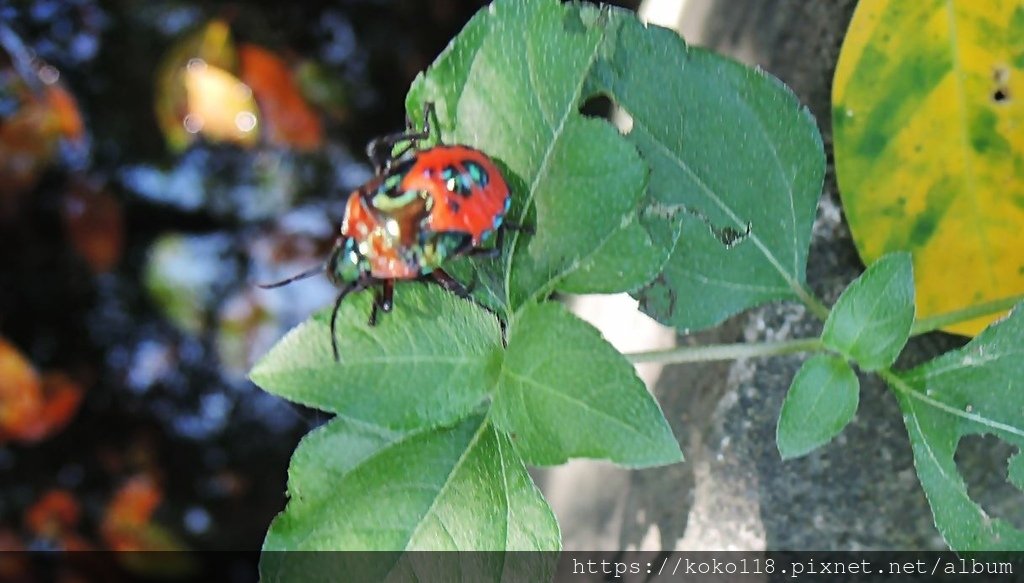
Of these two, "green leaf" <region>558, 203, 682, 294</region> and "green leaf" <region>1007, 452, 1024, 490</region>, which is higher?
"green leaf" <region>558, 203, 682, 294</region>

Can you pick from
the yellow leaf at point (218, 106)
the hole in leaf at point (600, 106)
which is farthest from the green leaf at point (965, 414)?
the yellow leaf at point (218, 106)

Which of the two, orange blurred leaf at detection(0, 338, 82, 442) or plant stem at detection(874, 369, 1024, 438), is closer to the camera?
plant stem at detection(874, 369, 1024, 438)

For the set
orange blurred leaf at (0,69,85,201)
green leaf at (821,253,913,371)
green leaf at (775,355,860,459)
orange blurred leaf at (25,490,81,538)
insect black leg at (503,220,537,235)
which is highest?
green leaf at (821,253,913,371)

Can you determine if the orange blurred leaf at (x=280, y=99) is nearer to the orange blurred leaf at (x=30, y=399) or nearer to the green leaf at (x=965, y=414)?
the orange blurred leaf at (x=30, y=399)

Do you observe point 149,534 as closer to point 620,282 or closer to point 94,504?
point 94,504

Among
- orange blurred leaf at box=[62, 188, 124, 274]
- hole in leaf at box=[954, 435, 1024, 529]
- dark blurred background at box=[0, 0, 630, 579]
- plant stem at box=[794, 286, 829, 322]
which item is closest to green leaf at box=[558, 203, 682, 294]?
plant stem at box=[794, 286, 829, 322]

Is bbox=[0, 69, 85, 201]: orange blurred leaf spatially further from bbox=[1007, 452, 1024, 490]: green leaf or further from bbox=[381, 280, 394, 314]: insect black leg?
bbox=[1007, 452, 1024, 490]: green leaf
